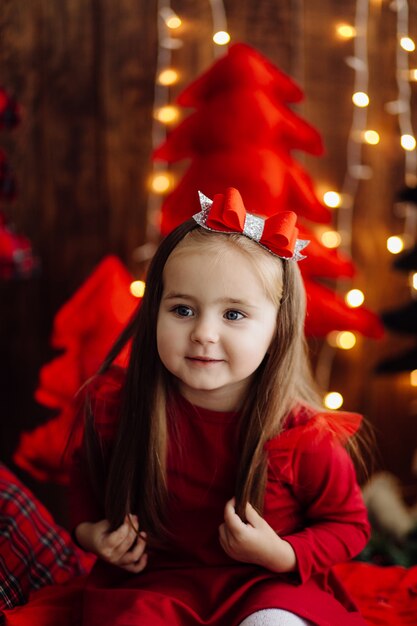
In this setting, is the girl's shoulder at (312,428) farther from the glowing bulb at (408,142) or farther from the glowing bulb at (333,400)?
the glowing bulb at (408,142)

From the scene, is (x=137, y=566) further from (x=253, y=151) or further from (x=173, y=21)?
(x=173, y=21)

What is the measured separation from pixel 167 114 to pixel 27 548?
114 cm

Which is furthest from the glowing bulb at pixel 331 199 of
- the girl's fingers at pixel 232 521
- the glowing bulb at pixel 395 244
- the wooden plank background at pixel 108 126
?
the girl's fingers at pixel 232 521

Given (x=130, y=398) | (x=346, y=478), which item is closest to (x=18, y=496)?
(x=130, y=398)

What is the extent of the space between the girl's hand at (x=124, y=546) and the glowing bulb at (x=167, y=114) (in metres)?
1.16

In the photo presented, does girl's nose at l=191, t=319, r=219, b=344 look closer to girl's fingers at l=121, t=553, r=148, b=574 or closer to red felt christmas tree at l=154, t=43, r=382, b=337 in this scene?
girl's fingers at l=121, t=553, r=148, b=574

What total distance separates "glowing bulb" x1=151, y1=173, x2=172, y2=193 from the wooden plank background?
1.0 inches

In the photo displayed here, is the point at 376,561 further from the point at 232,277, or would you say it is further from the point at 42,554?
the point at 232,277

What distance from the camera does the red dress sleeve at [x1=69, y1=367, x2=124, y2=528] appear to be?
119 centimetres

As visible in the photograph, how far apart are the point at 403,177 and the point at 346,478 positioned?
113 centimetres

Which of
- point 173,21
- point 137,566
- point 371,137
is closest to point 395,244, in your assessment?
point 371,137

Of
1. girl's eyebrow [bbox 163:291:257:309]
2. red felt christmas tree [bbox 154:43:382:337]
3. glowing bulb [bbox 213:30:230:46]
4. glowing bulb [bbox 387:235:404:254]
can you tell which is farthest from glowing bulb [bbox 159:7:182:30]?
girl's eyebrow [bbox 163:291:257:309]

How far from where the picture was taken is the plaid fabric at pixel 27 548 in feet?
4.14

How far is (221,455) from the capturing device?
112 centimetres
